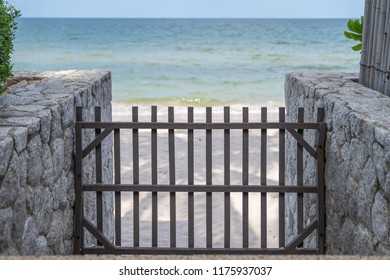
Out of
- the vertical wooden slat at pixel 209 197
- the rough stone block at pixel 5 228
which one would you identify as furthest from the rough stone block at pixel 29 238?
the vertical wooden slat at pixel 209 197

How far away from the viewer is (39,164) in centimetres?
381

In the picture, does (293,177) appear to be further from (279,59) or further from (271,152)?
(279,59)

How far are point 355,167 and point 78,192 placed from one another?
1.97m

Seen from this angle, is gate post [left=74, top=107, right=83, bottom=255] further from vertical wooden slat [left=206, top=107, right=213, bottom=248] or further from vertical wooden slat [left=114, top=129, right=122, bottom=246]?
vertical wooden slat [left=206, top=107, right=213, bottom=248]

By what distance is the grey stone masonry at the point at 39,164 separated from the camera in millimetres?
3330

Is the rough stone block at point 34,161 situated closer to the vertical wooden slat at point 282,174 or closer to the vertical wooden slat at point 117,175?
the vertical wooden slat at point 117,175

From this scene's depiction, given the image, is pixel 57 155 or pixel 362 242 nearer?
pixel 362 242

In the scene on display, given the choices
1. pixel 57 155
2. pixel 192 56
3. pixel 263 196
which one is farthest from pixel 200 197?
pixel 192 56

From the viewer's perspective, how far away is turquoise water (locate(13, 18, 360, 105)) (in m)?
22.2

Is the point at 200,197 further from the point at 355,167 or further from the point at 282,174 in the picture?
the point at 355,167

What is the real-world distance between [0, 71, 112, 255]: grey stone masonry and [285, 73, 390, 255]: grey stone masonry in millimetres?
1818

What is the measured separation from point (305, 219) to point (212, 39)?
39411 mm

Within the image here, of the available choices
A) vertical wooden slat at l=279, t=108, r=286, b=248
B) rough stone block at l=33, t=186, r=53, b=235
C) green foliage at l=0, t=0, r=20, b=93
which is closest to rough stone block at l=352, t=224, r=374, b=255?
vertical wooden slat at l=279, t=108, r=286, b=248

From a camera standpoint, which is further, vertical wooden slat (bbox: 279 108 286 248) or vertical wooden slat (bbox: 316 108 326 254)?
vertical wooden slat (bbox: 279 108 286 248)
